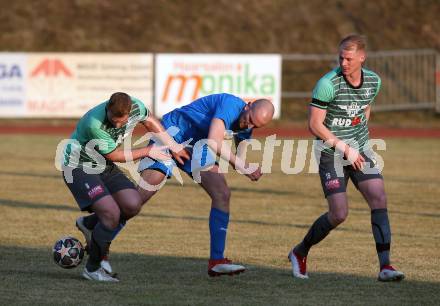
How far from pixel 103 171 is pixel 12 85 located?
65.6 feet

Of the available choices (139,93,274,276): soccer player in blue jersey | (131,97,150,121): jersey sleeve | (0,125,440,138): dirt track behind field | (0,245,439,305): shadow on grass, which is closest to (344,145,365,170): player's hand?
(139,93,274,276): soccer player in blue jersey

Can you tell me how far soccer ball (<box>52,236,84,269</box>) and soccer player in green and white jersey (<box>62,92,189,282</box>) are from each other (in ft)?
0.55

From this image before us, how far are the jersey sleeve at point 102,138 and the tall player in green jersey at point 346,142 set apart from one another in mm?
1687

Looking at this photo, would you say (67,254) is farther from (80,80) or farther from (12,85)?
(80,80)

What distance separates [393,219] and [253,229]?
206 centimetres

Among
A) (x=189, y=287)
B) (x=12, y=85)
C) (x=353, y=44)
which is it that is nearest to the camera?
(x=189, y=287)

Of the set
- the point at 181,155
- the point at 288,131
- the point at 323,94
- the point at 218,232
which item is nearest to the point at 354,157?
the point at 323,94

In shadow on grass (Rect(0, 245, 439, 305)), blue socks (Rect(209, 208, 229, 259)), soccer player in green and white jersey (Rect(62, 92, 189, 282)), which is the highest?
soccer player in green and white jersey (Rect(62, 92, 189, 282))

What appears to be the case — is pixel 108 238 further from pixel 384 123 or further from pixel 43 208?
pixel 384 123

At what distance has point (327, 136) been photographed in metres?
9.03

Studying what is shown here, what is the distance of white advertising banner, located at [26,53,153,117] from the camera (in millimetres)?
29000

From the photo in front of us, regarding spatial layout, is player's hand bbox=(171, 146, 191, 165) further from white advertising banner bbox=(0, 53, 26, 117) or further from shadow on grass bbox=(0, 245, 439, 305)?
white advertising banner bbox=(0, 53, 26, 117)

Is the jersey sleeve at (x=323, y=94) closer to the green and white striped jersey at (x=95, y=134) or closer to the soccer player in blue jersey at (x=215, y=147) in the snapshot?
the soccer player in blue jersey at (x=215, y=147)

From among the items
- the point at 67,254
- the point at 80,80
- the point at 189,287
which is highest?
the point at 80,80
